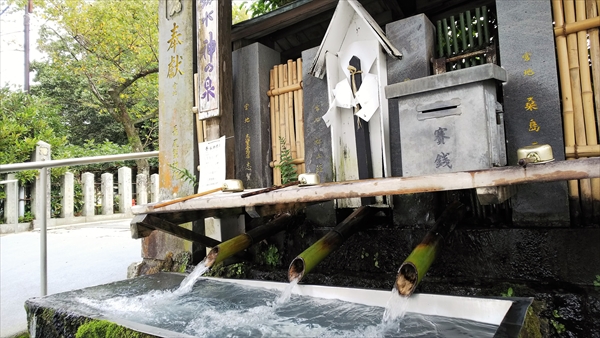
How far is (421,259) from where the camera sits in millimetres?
2811

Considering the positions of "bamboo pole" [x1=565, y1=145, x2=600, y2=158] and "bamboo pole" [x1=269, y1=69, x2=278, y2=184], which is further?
"bamboo pole" [x1=269, y1=69, x2=278, y2=184]

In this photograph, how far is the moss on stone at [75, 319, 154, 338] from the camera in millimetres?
2539

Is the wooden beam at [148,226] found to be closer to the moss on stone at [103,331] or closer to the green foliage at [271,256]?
the green foliage at [271,256]

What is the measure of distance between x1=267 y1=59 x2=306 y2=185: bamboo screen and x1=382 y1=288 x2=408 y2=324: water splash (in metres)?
2.60

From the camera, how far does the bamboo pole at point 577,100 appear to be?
328cm

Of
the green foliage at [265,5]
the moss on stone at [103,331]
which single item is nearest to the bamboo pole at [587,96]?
the moss on stone at [103,331]

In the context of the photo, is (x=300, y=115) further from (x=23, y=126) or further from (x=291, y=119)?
(x=23, y=126)

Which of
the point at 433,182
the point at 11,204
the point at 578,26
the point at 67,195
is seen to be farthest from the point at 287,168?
the point at 67,195

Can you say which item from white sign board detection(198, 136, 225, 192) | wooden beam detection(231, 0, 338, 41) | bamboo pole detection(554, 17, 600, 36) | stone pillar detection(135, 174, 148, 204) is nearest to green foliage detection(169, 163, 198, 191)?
white sign board detection(198, 136, 225, 192)

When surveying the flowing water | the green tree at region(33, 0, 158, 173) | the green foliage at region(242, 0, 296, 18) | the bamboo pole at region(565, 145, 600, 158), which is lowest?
the flowing water

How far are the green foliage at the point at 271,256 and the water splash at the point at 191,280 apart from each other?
3.65 feet

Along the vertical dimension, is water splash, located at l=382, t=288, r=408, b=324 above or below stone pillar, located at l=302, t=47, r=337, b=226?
below

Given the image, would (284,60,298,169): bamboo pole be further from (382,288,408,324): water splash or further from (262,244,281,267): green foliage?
(382,288,408,324): water splash

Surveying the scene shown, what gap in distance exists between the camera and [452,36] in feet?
14.0
